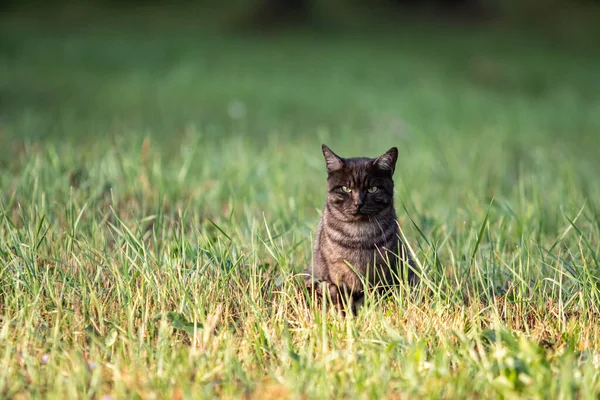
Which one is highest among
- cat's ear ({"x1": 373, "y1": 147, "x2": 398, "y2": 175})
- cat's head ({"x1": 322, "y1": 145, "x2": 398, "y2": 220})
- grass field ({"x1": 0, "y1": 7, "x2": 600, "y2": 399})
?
cat's ear ({"x1": 373, "y1": 147, "x2": 398, "y2": 175})

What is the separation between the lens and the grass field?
8.14ft

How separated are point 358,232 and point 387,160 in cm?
39

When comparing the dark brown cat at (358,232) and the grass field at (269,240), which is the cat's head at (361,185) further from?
the grass field at (269,240)

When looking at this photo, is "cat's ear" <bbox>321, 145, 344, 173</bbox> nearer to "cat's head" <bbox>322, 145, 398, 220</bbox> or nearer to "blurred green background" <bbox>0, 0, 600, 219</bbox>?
"cat's head" <bbox>322, 145, 398, 220</bbox>

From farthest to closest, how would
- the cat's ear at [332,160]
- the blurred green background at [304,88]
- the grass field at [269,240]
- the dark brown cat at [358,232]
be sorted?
1. the blurred green background at [304,88]
2. the cat's ear at [332,160]
3. the dark brown cat at [358,232]
4. the grass field at [269,240]

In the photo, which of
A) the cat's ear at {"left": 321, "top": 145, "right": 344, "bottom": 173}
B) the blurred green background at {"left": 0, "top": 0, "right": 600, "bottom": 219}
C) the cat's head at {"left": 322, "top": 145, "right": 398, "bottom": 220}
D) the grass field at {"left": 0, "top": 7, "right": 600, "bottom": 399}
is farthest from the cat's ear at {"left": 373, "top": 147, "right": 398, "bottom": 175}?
the blurred green background at {"left": 0, "top": 0, "right": 600, "bottom": 219}

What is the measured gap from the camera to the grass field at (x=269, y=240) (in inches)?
97.7

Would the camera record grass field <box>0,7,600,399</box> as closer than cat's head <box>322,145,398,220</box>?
Yes

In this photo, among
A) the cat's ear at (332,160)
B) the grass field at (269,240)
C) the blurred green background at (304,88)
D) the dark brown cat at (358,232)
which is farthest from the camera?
the blurred green background at (304,88)

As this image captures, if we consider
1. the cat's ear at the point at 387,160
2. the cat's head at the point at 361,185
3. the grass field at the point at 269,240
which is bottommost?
the grass field at the point at 269,240

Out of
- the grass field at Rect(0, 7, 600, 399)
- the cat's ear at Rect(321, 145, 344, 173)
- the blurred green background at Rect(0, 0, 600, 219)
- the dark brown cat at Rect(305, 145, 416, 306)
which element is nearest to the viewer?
the grass field at Rect(0, 7, 600, 399)

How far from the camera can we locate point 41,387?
2.42 m

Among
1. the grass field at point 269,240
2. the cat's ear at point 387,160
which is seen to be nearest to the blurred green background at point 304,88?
the grass field at point 269,240

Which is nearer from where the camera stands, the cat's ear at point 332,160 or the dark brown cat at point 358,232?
the dark brown cat at point 358,232
